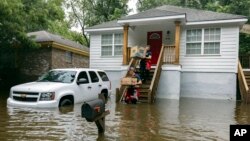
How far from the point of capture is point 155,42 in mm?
21016

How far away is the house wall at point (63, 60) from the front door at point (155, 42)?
7383 mm

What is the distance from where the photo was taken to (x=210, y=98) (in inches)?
711

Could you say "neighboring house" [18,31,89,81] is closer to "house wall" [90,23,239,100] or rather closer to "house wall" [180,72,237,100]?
"house wall" [90,23,239,100]

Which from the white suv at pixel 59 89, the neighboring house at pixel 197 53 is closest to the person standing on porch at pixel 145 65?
the neighboring house at pixel 197 53

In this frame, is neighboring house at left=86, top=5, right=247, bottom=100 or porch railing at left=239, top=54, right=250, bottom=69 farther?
porch railing at left=239, top=54, right=250, bottom=69

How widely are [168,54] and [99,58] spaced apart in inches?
230

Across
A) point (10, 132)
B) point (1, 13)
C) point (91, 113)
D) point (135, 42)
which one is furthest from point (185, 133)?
point (135, 42)

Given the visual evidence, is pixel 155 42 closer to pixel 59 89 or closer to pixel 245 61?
pixel 245 61

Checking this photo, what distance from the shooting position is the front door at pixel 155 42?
2084 cm

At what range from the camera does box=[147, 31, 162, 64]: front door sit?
20844 millimetres

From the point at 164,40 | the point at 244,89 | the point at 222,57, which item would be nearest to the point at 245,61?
the point at 222,57

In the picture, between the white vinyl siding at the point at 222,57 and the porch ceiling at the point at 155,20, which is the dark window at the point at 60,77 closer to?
the porch ceiling at the point at 155,20

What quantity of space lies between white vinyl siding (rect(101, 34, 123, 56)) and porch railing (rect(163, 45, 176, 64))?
4077 mm

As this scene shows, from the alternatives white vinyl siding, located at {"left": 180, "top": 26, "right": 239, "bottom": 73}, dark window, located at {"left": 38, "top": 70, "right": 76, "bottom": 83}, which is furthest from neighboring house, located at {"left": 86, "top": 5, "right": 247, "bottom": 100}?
dark window, located at {"left": 38, "top": 70, "right": 76, "bottom": 83}
